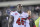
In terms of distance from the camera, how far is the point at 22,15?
2240mm

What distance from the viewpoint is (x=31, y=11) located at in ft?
7.33

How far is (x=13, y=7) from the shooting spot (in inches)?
89.7

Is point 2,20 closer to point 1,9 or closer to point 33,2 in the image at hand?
point 1,9

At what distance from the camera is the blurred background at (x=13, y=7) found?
222 cm

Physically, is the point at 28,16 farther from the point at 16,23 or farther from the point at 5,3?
the point at 5,3

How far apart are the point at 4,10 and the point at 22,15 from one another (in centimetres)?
42

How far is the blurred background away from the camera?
2225 mm

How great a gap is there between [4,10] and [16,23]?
398mm

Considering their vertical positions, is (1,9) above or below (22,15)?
above

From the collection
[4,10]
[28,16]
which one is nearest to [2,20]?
[4,10]

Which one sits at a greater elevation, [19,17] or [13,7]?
[13,7]

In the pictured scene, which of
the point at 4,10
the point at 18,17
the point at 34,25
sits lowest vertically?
the point at 34,25

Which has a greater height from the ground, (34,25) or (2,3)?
(2,3)

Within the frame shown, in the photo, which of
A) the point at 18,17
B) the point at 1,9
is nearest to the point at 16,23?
the point at 18,17
